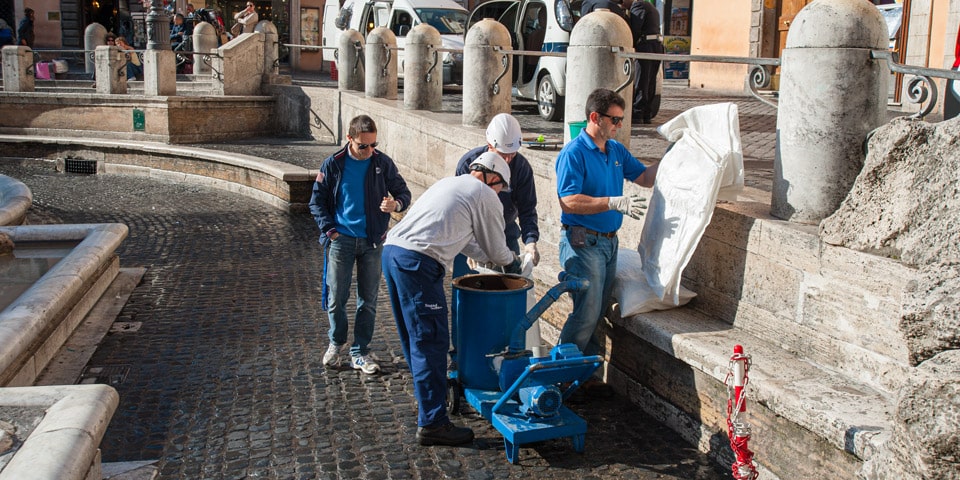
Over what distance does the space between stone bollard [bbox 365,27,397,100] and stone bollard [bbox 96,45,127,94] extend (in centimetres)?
557

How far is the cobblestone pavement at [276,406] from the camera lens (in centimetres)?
462

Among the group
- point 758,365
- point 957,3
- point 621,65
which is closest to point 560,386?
point 758,365

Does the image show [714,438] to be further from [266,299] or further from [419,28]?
[419,28]

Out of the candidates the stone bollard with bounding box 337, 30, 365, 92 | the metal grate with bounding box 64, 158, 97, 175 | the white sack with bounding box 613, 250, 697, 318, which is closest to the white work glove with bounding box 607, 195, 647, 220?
the white sack with bounding box 613, 250, 697, 318

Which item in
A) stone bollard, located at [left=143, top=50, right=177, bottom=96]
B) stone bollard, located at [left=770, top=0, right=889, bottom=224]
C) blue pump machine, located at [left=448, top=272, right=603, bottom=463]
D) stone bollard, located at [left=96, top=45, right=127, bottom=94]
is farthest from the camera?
stone bollard, located at [left=96, top=45, right=127, bottom=94]

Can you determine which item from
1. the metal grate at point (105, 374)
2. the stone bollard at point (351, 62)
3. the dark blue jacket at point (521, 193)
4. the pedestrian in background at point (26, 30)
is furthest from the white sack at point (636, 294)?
the pedestrian in background at point (26, 30)

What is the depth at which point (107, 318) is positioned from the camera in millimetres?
6938

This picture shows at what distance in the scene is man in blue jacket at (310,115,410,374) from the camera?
19.2 feet

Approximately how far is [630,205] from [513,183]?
1.01 m

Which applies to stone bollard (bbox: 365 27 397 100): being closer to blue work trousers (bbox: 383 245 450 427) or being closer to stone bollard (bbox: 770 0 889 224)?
blue work trousers (bbox: 383 245 450 427)

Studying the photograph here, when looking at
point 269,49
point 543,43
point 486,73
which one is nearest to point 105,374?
point 486,73

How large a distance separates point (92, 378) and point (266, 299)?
1995mm

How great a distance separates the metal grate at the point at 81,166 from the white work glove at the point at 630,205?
1278cm

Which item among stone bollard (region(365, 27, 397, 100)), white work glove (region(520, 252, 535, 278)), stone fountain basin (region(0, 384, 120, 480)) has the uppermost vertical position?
stone bollard (region(365, 27, 397, 100))
